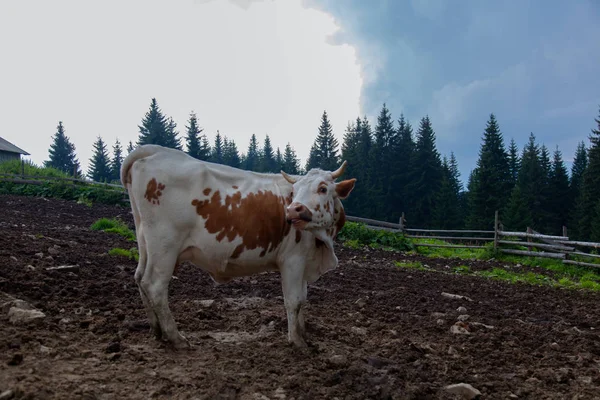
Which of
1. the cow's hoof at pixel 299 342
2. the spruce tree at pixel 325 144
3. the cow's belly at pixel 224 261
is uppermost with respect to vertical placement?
the spruce tree at pixel 325 144

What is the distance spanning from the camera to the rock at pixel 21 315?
414 centimetres

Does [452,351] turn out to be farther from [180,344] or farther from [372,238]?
[372,238]

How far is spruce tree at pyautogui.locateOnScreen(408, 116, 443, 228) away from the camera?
4728cm

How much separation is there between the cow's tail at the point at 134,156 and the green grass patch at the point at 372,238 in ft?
46.2

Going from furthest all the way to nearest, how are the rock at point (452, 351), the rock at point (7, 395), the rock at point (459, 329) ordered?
the rock at point (459, 329), the rock at point (452, 351), the rock at point (7, 395)

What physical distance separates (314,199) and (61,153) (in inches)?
3214

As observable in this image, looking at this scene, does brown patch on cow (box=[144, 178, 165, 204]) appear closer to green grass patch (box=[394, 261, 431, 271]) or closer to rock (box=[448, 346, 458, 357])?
rock (box=[448, 346, 458, 357])

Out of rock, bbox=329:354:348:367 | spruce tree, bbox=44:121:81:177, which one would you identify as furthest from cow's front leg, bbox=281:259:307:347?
spruce tree, bbox=44:121:81:177

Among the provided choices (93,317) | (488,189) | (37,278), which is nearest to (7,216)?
(37,278)

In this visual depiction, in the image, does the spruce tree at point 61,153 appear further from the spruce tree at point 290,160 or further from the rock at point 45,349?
the rock at point 45,349

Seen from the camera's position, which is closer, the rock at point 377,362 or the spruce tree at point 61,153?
the rock at point 377,362

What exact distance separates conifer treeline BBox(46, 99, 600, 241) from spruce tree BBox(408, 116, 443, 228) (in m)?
0.10

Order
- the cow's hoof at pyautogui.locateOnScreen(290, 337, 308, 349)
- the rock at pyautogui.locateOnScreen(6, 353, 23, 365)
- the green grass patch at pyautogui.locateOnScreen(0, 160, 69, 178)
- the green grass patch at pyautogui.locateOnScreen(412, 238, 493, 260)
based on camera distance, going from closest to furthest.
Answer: the rock at pyautogui.locateOnScreen(6, 353, 23, 365) < the cow's hoof at pyautogui.locateOnScreen(290, 337, 308, 349) < the green grass patch at pyautogui.locateOnScreen(412, 238, 493, 260) < the green grass patch at pyautogui.locateOnScreen(0, 160, 69, 178)

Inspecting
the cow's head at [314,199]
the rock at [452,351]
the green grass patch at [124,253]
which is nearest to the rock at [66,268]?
the green grass patch at [124,253]
